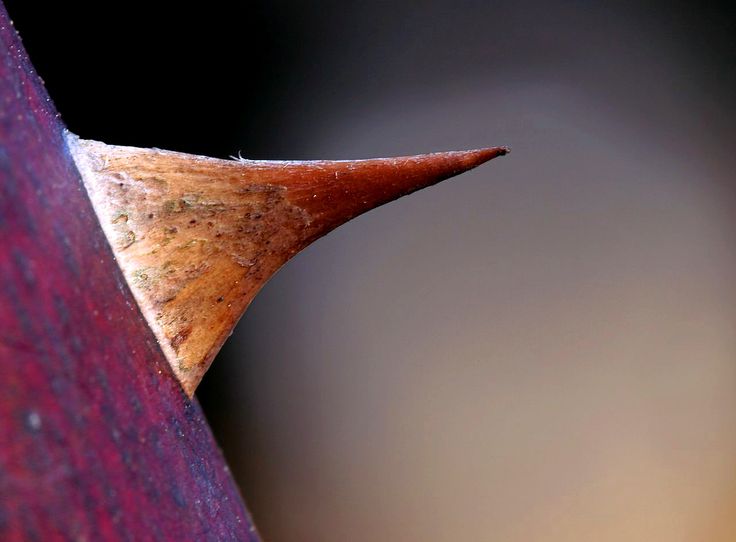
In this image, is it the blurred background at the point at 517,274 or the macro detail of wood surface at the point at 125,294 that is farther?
the blurred background at the point at 517,274

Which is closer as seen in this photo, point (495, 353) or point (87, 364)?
point (87, 364)

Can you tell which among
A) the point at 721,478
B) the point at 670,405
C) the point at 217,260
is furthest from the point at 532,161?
the point at 217,260

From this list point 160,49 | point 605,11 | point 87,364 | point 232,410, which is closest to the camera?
point 87,364

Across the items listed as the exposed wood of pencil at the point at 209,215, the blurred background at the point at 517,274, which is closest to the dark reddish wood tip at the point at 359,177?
the exposed wood of pencil at the point at 209,215

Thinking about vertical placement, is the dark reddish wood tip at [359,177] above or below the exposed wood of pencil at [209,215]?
above

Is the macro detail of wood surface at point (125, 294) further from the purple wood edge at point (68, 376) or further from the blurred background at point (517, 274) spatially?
the blurred background at point (517, 274)

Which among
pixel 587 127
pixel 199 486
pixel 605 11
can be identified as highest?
pixel 605 11

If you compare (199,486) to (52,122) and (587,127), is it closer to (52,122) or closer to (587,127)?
(52,122)
